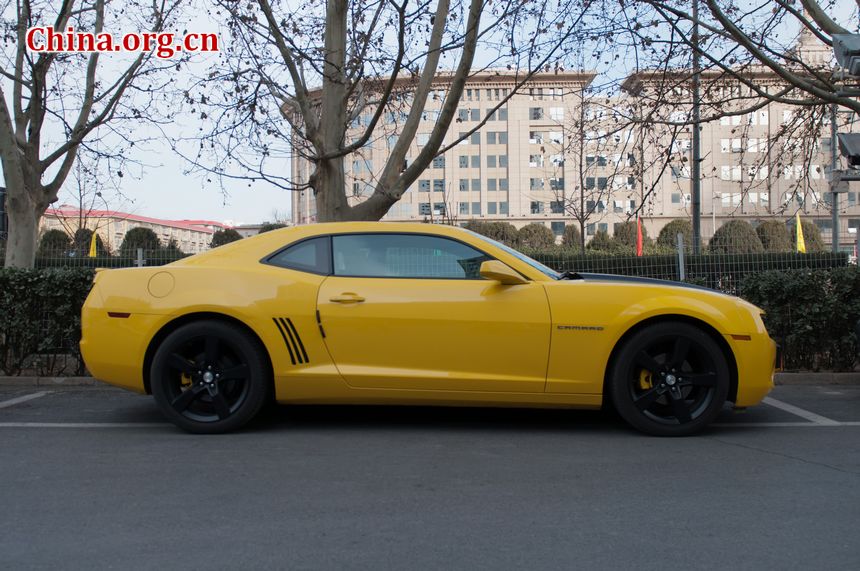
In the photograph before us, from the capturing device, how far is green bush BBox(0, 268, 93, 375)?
24.2 feet

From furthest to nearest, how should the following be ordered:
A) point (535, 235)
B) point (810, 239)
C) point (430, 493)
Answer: point (535, 235), point (810, 239), point (430, 493)

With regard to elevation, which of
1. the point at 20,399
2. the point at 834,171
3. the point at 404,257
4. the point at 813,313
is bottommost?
the point at 20,399

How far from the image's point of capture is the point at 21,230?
10617mm

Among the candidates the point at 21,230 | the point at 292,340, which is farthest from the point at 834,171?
the point at 21,230

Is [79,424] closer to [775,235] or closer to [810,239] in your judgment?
[775,235]

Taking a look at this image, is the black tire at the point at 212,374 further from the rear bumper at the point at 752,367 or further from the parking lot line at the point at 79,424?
the rear bumper at the point at 752,367

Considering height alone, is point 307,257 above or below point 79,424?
above

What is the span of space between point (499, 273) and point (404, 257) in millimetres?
744

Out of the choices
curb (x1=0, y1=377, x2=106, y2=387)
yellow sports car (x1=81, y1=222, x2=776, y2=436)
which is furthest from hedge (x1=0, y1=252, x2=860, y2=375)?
yellow sports car (x1=81, y1=222, x2=776, y2=436)

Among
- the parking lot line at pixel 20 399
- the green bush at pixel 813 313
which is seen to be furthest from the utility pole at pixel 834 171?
the parking lot line at pixel 20 399

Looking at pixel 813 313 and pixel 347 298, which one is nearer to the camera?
pixel 347 298

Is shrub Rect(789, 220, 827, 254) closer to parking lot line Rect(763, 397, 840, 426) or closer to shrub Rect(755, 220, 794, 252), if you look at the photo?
shrub Rect(755, 220, 794, 252)

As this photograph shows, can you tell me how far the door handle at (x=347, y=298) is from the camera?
5.00 metres

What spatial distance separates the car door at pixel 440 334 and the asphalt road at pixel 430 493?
1.45 ft
